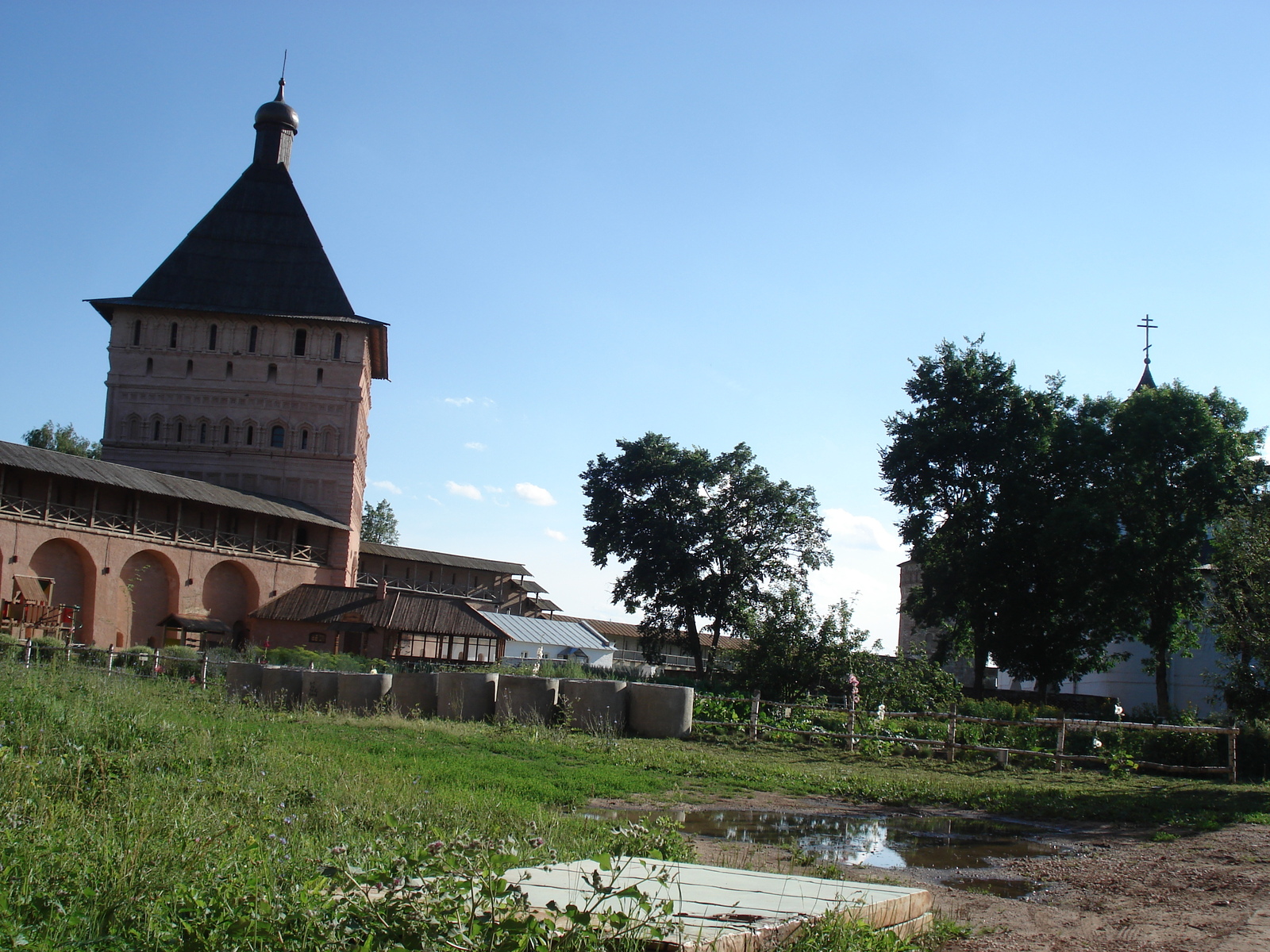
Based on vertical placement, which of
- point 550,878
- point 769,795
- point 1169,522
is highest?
point 1169,522

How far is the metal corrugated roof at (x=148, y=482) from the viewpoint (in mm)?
35219

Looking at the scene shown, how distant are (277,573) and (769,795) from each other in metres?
37.0

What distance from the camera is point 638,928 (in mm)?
3586

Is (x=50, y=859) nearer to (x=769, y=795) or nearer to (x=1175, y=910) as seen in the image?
(x=1175, y=910)

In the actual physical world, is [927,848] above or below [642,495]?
below

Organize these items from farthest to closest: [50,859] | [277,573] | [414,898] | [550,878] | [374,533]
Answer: [374,533] → [277,573] → [550,878] → [50,859] → [414,898]

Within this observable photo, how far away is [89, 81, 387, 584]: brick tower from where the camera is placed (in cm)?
4984

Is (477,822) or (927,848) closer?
(477,822)

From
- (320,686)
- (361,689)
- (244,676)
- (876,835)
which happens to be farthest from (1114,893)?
(244,676)

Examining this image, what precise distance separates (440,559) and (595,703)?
45.1m

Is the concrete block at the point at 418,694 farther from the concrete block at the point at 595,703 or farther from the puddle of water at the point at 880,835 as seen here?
the puddle of water at the point at 880,835

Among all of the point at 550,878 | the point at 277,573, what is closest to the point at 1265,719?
the point at 550,878

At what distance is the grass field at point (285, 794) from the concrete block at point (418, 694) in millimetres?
1938

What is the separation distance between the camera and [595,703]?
16.8 m
